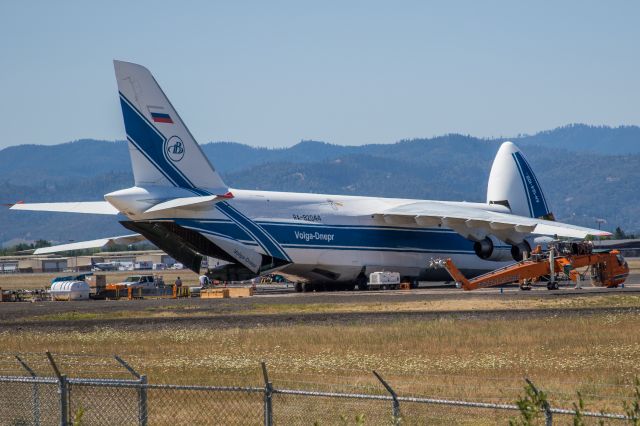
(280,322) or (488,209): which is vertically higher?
(488,209)

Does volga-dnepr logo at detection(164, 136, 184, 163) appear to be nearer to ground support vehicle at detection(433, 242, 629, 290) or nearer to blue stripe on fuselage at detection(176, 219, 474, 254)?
blue stripe on fuselage at detection(176, 219, 474, 254)

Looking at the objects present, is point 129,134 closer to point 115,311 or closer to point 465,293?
point 115,311

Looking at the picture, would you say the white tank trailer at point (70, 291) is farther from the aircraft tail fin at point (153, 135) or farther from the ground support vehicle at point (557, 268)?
the ground support vehicle at point (557, 268)

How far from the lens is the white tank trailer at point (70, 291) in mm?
57750

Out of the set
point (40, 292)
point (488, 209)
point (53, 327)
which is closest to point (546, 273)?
point (488, 209)

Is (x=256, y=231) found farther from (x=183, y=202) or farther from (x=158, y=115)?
(x=158, y=115)

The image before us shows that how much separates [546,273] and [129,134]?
19.2 metres

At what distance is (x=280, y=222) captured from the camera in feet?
169

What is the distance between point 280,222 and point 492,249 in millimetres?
12977

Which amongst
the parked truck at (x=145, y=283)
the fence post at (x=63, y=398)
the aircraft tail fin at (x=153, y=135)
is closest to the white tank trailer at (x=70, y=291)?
the parked truck at (x=145, y=283)

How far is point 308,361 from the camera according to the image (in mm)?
23484

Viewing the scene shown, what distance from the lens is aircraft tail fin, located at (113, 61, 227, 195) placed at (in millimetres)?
46844

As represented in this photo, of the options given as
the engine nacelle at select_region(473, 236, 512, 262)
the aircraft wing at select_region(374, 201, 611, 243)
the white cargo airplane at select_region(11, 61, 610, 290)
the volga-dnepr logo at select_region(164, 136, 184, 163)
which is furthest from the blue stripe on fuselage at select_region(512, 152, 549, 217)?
the volga-dnepr logo at select_region(164, 136, 184, 163)

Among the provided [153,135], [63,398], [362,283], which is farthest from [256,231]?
[63,398]
